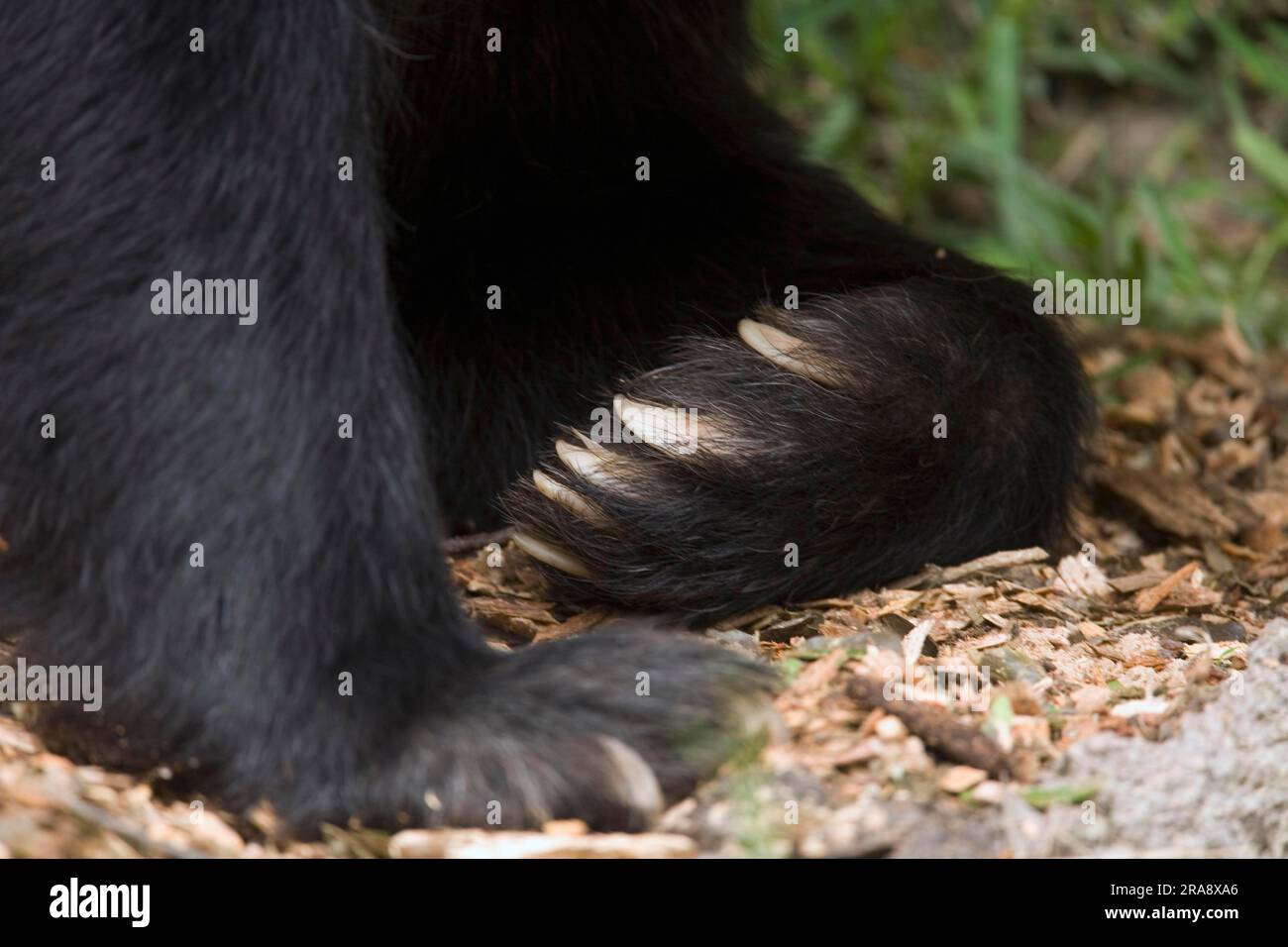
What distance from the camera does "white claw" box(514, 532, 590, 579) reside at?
2.18 metres

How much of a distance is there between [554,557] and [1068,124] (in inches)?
135

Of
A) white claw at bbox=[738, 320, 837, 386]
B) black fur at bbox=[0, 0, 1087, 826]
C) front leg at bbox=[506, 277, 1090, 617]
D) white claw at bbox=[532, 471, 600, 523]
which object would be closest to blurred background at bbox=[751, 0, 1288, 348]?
front leg at bbox=[506, 277, 1090, 617]

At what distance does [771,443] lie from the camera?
2201mm

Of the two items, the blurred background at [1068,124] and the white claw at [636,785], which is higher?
the blurred background at [1068,124]

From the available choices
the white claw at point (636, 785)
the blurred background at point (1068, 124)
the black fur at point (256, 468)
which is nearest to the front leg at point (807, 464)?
the black fur at point (256, 468)

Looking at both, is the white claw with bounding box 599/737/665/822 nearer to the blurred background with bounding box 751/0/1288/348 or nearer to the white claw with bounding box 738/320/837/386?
the white claw with bounding box 738/320/837/386

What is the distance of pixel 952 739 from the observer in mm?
1729

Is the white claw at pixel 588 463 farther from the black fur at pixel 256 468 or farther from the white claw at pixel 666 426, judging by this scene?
the black fur at pixel 256 468

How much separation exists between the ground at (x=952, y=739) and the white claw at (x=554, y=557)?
73 mm

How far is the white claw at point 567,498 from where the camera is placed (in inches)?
84.4

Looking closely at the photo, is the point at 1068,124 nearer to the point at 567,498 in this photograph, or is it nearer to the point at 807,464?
the point at 807,464

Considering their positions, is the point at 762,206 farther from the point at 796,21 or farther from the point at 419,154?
the point at 796,21

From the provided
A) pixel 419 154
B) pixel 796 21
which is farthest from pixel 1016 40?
pixel 419 154

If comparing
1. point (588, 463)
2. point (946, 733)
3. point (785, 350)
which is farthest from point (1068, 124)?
point (946, 733)
